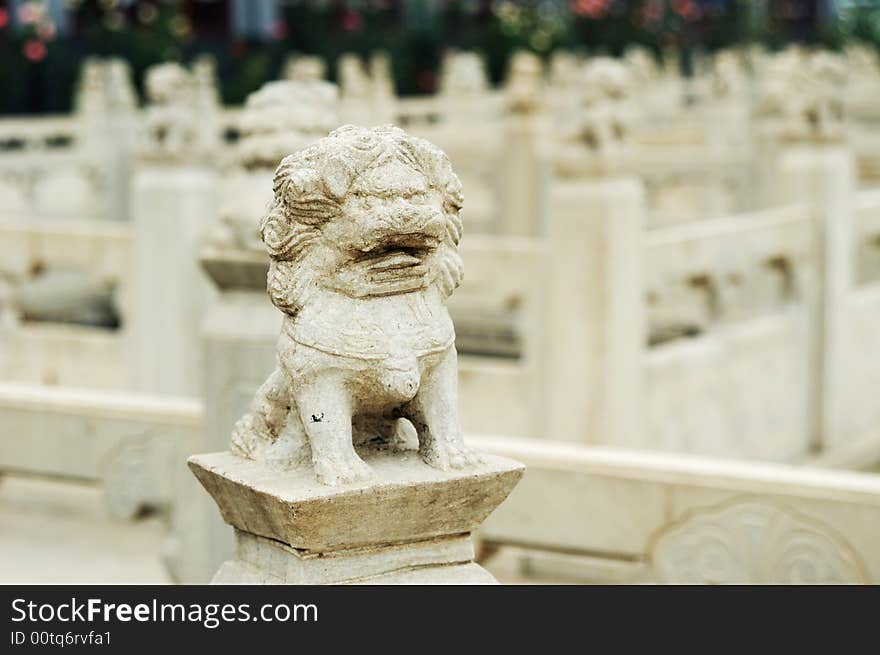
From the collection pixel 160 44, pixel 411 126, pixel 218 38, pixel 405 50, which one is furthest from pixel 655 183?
pixel 218 38

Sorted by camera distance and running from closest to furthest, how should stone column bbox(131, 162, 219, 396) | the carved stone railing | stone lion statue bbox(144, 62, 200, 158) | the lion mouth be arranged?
the lion mouth < the carved stone railing < stone column bbox(131, 162, 219, 396) < stone lion statue bbox(144, 62, 200, 158)

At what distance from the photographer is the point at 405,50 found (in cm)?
2431

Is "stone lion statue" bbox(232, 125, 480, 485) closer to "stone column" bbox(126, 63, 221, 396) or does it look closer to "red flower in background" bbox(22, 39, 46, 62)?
"stone column" bbox(126, 63, 221, 396)

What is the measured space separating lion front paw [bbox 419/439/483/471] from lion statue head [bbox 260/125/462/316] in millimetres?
316

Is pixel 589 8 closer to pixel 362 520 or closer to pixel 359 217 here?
pixel 359 217

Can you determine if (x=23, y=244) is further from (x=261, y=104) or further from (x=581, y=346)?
(x=261, y=104)

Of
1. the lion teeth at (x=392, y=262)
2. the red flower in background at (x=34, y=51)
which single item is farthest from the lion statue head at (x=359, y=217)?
the red flower in background at (x=34, y=51)

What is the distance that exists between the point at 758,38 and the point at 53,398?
25.8m

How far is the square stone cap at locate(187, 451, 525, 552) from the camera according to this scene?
3287 mm

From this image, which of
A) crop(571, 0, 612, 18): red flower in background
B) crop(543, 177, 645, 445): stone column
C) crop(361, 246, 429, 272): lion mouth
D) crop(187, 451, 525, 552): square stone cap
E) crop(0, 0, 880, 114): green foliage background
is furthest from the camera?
crop(571, 0, 612, 18): red flower in background

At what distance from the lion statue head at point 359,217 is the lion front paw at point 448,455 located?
0.32 metres

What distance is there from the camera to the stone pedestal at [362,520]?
3.30 meters

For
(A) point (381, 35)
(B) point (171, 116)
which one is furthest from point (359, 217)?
(A) point (381, 35)

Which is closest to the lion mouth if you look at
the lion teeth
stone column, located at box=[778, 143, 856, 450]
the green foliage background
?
the lion teeth
